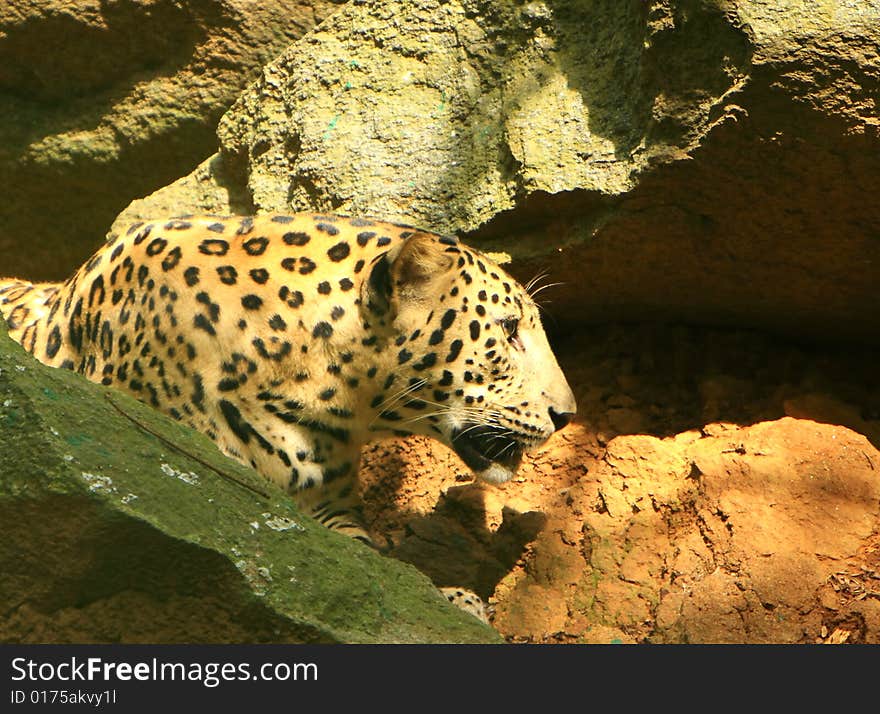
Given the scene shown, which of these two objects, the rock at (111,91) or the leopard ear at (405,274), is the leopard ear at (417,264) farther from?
the rock at (111,91)

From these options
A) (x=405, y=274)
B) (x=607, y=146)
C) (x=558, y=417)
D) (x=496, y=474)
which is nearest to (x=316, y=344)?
(x=405, y=274)

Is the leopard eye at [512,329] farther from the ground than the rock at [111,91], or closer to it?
closer to it

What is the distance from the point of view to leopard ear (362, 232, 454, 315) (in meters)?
5.23

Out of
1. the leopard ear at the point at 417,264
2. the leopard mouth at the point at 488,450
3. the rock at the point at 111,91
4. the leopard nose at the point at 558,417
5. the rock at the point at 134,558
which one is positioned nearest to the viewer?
the rock at the point at 134,558

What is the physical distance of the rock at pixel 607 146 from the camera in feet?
17.3

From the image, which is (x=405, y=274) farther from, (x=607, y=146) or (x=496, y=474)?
(x=607, y=146)

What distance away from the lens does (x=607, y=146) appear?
5.90 metres

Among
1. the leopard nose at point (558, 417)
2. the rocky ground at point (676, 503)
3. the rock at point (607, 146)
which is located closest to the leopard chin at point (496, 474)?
the leopard nose at point (558, 417)

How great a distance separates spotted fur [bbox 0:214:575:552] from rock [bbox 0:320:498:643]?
5.14 feet

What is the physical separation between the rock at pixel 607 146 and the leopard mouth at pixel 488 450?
1.10 meters

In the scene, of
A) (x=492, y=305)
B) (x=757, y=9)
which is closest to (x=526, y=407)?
(x=492, y=305)

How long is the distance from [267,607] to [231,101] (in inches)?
201

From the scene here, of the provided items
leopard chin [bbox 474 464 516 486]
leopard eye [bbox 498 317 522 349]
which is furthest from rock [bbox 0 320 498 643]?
leopard eye [bbox 498 317 522 349]

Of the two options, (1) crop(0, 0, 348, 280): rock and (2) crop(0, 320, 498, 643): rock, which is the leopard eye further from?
(1) crop(0, 0, 348, 280): rock
